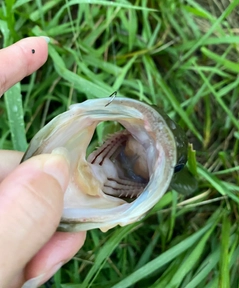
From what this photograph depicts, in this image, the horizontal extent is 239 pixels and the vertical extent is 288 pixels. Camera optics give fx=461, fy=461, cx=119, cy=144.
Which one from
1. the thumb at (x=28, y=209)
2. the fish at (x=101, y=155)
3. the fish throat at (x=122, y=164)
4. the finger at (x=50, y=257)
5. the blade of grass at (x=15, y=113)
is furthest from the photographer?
the blade of grass at (x=15, y=113)

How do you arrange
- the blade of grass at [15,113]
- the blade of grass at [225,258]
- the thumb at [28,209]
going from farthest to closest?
1. the blade of grass at [15,113]
2. the blade of grass at [225,258]
3. the thumb at [28,209]

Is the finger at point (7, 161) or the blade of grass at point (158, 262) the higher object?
the finger at point (7, 161)

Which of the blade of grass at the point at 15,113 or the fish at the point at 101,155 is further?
the blade of grass at the point at 15,113

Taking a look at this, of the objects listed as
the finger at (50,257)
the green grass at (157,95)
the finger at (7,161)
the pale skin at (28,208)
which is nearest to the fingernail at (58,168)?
the pale skin at (28,208)

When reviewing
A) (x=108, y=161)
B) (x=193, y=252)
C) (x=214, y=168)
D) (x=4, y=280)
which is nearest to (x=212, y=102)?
(x=214, y=168)

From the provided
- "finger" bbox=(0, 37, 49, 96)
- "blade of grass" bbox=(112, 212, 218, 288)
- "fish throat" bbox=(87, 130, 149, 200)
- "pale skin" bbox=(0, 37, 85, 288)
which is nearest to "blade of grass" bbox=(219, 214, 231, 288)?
"blade of grass" bbox=(112, 212, 218, 288)

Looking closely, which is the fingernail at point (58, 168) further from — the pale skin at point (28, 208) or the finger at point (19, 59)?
the finger at point (19, 59)

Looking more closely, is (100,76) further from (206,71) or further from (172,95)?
(206,71)
